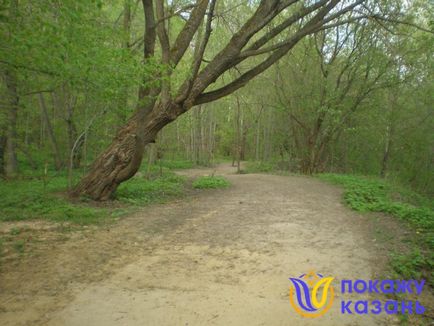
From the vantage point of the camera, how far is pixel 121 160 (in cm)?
811

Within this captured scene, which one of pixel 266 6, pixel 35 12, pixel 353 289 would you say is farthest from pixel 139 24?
pixel 353 289

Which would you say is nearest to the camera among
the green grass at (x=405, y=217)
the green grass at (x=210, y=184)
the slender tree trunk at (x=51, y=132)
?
the green grass at (x=405, y=217)

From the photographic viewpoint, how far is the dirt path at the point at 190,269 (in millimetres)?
3172

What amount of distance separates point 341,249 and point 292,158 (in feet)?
48.5

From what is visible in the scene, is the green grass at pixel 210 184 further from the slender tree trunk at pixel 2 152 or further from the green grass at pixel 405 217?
the slender tree trunk at pixel 2 152

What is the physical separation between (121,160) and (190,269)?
459cm

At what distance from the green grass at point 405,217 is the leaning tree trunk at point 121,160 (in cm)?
542

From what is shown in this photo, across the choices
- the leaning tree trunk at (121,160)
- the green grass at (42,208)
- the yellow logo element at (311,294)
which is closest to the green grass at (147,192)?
the leaning tree trunk at (121,160)

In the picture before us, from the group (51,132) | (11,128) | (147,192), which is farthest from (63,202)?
(51,132)

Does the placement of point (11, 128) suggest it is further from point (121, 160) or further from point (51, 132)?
point (121, 160)

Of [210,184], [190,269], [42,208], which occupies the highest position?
[210,184]

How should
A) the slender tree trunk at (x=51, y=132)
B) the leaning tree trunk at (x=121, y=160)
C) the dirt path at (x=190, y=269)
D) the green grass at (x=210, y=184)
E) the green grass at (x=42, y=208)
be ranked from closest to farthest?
the dirt path at (x=190, y=269) → the green grass at (x=42, y=208) → the leaning tree trunk at (x=121, y=160) → the green grass at (x=210, y=184) → the slender tree trunk at (x=51, y=132)

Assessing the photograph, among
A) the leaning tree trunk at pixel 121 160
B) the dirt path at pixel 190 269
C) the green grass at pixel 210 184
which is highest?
the leaning tree trunk at pixel 121 160

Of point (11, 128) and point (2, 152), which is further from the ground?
point (11, 128)
